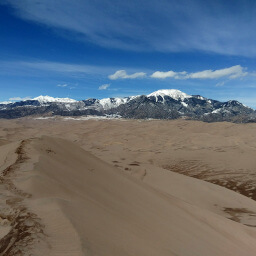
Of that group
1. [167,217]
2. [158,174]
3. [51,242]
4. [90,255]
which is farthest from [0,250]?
[158,174]

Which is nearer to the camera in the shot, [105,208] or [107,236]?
[107,236]

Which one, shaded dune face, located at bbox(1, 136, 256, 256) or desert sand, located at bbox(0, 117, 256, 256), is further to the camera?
shaded dune face, located at bbox(1, 136, 256, 256)

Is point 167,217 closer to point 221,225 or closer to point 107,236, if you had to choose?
point 221,225

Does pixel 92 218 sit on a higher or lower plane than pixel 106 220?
higher

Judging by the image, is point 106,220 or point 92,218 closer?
point 92,218

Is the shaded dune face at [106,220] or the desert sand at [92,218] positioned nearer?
the desert sand at [92,218]

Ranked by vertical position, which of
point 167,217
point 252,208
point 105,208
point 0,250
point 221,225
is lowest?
point 252,208

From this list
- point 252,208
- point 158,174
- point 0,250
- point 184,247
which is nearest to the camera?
point 0,250

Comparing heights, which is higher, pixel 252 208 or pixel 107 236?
pixel 107 236
